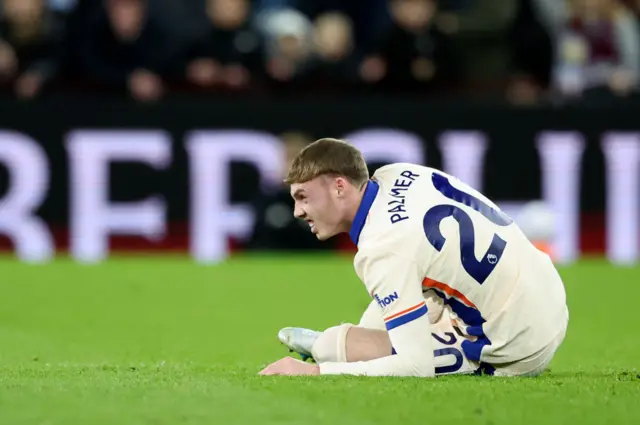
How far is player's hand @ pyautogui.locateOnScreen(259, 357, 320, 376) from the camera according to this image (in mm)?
6102

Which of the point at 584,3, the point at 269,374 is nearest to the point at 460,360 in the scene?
the point at 269,374

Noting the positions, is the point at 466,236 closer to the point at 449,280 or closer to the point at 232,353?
the point at 449,280

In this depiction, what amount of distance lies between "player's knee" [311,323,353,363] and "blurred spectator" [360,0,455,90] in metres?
9.03

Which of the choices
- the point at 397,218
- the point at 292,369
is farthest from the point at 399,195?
the point at 292,369

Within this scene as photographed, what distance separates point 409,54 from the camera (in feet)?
50.1

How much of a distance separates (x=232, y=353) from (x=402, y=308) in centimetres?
238

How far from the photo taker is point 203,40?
49.3ft

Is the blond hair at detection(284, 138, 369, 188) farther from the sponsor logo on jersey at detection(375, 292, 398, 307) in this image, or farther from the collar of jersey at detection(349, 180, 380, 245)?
the sponsor logo on jersey at detection(375, 292, 398, 307)

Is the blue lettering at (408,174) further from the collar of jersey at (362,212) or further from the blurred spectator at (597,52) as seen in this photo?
the blurred spectator at (597,52)

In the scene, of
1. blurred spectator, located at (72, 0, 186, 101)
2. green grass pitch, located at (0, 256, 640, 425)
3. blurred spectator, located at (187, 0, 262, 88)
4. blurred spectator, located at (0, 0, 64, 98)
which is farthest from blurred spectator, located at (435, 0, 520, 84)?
blurred spectator, located at (0, 0, 64, 98)

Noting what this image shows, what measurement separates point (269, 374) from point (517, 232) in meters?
1.31

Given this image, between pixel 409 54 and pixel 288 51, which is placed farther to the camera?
pixel 409 54

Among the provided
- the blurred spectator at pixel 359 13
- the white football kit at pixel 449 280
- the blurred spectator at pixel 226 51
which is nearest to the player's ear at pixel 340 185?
the white football kit at pixel 449 280

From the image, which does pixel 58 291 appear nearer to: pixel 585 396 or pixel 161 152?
pixel 161 152
